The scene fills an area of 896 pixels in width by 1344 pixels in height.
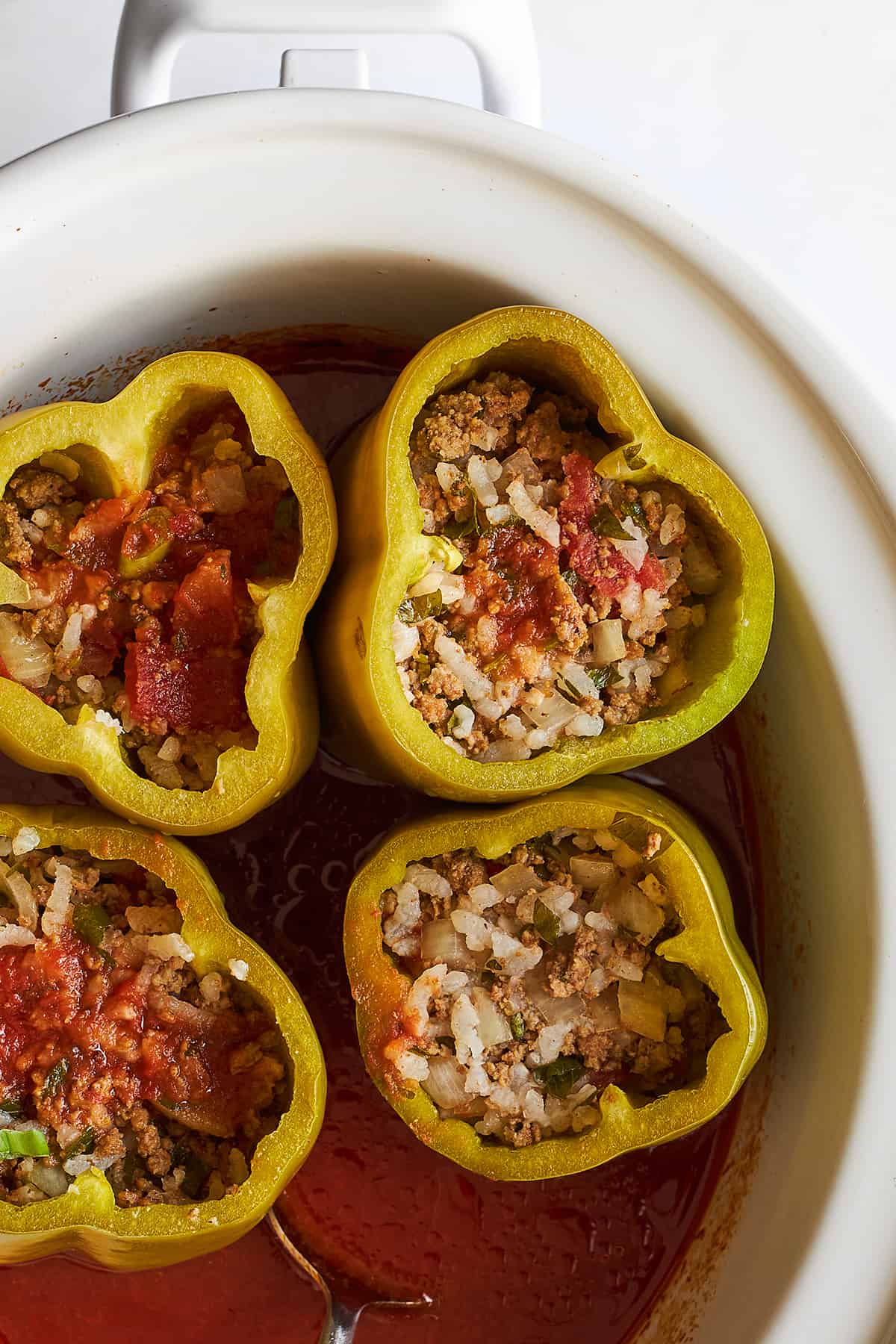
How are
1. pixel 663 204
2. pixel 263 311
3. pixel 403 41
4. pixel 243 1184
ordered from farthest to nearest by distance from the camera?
pixel 403 41 → pixel 263 311 → pixel 663 204 → pixel 243 1184

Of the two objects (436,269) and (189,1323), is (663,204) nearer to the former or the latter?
(436,269)

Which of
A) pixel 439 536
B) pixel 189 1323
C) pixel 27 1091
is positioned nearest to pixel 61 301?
pixel 439 536

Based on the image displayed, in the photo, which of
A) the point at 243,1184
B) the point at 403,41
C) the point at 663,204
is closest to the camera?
the point at 243,1184

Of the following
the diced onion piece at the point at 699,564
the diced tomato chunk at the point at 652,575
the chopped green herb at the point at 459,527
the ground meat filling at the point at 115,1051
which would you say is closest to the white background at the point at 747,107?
the diced onion piece at the point at 699,564

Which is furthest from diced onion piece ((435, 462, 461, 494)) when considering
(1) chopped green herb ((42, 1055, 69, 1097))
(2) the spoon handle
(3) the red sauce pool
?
(2) the spoon handle

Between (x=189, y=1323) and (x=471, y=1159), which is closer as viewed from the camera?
(x=471, y=1159)

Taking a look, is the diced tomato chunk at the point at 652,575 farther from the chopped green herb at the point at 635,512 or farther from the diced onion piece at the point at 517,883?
the diced onion piece at the point at 517,883

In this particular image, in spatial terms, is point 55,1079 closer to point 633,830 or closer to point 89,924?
point 89,924
